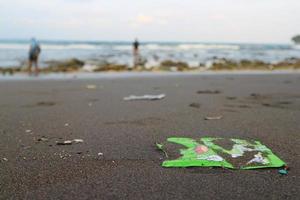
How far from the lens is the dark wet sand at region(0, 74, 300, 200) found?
262cm

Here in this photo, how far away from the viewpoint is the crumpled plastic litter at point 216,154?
308 cm

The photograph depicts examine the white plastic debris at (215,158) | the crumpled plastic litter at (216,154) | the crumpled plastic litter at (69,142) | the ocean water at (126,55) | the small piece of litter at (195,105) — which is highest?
the white plastic debris at (215,158)

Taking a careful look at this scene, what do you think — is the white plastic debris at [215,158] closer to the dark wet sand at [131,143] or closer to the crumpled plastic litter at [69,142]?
the dark wet sand at [131,143]

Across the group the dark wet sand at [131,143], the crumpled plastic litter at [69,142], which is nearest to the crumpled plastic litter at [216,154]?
the dark wet sand at [131,143]

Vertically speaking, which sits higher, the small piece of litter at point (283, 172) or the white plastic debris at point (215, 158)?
the white plastic debris at point (215, 158)

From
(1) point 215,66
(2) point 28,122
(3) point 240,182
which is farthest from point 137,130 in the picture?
(1) point 215,66

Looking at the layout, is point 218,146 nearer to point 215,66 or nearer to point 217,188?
point 217,188

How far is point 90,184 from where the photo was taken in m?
2.71

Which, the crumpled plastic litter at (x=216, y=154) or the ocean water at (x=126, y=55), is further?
the ocean water at (x=126, y=55)

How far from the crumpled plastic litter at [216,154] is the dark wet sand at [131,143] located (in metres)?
0.10

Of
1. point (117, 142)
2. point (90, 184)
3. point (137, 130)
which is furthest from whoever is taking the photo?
point (137, 130)

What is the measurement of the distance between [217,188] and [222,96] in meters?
4.90

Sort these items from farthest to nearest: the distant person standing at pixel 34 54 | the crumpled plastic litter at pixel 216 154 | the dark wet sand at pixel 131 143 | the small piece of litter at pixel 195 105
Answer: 1. the distant person standing at pixel 34 54
2. the small piece of litter at pixel 195 105
3. the crumpled plastic litter at pixel 216 154
4. the dark wet sand at pixel 131 143

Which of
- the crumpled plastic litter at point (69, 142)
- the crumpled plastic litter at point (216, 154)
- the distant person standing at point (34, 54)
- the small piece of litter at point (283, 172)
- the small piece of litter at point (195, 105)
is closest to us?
the small piece of litter at point (283, 172)
